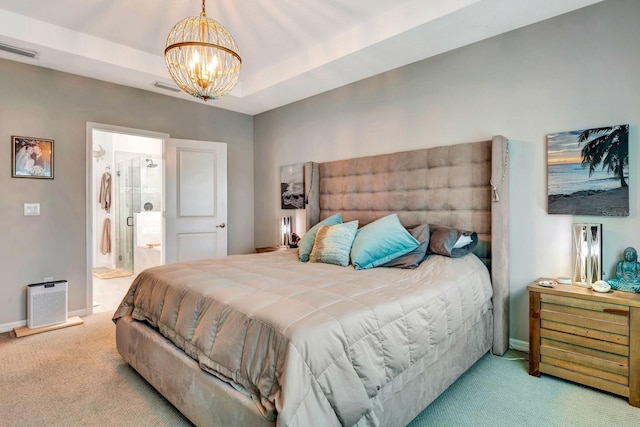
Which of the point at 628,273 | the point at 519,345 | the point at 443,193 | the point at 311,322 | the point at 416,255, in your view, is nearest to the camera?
the point at 311,322

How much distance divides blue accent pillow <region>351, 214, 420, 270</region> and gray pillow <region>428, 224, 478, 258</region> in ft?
0.49

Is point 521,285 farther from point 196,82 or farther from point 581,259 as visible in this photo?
point 196,82

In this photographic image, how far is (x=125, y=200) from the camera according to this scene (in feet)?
21.9

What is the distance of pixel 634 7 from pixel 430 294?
2.46 metres

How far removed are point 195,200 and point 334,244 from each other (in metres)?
2.50

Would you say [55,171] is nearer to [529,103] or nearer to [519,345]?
[529,103]

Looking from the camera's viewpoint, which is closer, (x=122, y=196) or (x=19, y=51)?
(x=19, y=51)

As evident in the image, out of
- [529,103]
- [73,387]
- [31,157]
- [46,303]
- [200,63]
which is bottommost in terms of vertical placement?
[73,387]

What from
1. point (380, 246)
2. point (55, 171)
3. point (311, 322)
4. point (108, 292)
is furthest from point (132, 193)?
point (311, 322)

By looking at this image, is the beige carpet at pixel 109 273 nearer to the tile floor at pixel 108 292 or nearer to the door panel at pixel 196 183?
the tile floor at pixel 108 292

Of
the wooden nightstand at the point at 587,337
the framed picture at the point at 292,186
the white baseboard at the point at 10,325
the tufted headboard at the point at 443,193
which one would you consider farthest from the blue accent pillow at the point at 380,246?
the white baseboard at the point at 10,325

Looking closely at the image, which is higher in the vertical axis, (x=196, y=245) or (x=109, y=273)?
(x=196, y=245)

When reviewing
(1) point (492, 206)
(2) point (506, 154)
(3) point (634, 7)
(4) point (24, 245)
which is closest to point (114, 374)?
(4) point (24, 245)

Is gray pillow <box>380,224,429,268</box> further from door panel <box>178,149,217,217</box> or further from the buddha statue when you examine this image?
door panel <box>178,149,217,217</box>
